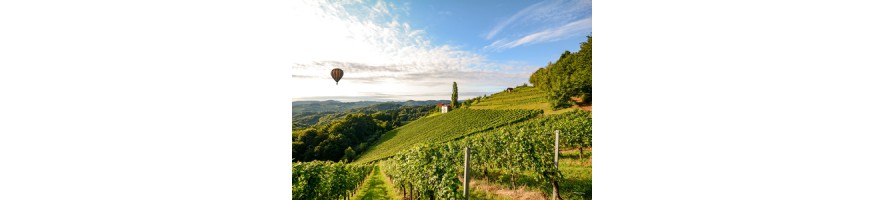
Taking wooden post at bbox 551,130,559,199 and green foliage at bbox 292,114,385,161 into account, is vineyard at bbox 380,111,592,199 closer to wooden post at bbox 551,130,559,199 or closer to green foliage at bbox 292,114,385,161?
wooden post at bbox 551,130,559,199

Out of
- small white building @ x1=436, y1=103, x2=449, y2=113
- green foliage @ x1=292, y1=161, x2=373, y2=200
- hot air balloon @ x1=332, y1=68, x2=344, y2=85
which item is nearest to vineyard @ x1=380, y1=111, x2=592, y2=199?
small white building @ x1=436, y1=103, x2=449, y2=113

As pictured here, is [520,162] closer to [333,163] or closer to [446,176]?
[446,176]

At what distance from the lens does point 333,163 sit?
9.17ft

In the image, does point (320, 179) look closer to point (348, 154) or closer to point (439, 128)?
point (348, 154)

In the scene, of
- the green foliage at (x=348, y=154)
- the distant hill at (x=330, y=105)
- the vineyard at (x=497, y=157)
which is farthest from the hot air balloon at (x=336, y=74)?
the vineyard at (x=497, y=157)

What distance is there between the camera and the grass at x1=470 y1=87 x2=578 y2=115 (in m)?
2.73

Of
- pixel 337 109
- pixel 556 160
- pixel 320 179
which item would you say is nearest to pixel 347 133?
pixel 337 109

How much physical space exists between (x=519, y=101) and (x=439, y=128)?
2.71ft

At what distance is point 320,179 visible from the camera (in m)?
2.47

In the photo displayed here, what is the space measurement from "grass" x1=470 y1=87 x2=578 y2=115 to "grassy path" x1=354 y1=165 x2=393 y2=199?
1210 millimetres

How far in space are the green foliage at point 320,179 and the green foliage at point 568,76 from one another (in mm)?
2017
